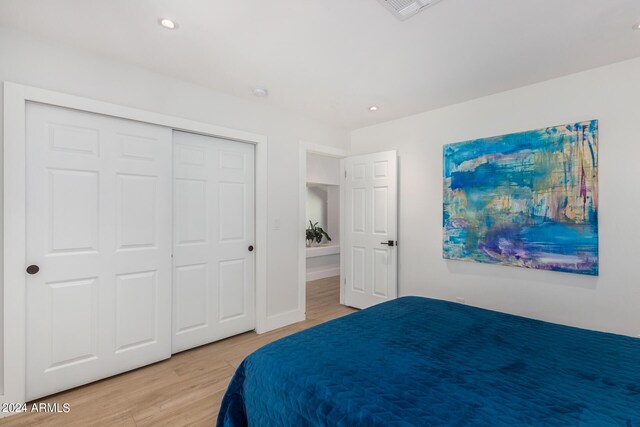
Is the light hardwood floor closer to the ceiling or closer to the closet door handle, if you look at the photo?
the closet door handle

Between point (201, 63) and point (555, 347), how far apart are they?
2946mm

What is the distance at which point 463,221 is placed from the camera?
3.13 metres

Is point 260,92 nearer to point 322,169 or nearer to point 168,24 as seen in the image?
point 168,24

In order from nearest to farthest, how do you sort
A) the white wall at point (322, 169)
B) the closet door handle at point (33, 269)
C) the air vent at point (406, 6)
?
the air vent at point (406, 6), the closet door handle at point (33, 269), the white wall at point (322, 169)

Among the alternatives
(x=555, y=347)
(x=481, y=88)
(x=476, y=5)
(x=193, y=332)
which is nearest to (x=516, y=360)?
(x=555, y=347)

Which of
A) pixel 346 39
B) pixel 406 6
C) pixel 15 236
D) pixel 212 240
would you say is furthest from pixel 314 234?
pixel 406 6

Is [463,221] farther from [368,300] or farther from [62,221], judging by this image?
[62,221]

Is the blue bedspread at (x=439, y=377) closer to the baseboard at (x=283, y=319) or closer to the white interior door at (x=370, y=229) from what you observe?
the baseboard at (x=283, y=319)

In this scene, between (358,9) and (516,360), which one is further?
(358,9)

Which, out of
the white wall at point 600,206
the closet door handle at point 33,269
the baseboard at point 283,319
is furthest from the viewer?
the baseboard at point 283,319

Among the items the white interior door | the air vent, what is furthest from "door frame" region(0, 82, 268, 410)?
the white interior door

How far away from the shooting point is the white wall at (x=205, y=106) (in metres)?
2.06

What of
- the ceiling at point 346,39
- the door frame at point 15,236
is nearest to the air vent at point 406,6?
the ceiling at point 346,39

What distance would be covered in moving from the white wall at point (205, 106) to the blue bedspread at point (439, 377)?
68.6 inches
